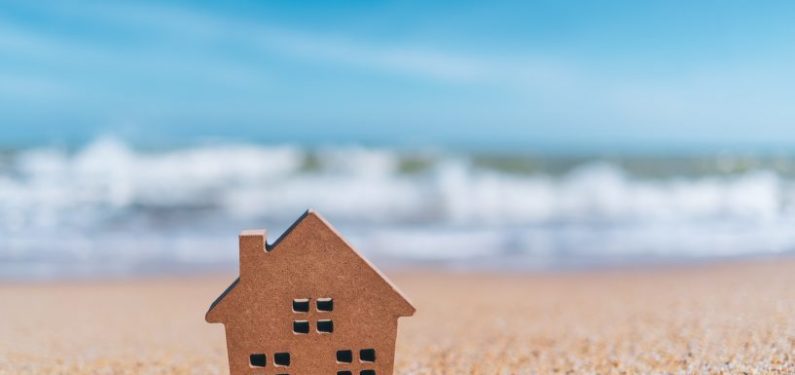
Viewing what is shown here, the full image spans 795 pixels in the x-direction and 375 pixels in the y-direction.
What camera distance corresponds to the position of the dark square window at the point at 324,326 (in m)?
4.37

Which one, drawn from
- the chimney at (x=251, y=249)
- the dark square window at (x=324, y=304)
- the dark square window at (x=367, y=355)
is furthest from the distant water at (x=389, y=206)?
the chimney at (x=251, y=249)

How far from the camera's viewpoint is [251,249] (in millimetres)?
4188

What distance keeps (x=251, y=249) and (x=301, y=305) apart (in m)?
0.54

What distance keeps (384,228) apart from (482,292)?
716cm

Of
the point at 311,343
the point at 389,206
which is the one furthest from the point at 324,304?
the point at 389,206

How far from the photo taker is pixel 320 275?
4.26 metres

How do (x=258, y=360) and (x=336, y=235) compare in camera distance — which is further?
(x=258, y=360)

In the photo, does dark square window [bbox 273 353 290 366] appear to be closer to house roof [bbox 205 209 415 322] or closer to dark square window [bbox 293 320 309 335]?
dark square window [bbox 293 320 309 335]

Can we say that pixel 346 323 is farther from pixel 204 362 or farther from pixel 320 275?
pixel 204 362

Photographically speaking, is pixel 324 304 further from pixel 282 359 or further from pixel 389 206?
pixel 389 206

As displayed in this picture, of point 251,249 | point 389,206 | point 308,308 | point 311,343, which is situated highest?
point 389,206

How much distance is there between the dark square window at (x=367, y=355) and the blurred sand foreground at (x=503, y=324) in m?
1.68

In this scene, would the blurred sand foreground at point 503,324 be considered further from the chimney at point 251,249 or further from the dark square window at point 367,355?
the chimney at point 251,249

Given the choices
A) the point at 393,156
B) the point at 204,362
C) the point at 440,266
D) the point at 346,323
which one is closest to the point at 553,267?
the point at 440,266
